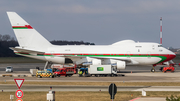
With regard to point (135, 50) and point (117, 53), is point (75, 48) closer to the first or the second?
point (117, 53)

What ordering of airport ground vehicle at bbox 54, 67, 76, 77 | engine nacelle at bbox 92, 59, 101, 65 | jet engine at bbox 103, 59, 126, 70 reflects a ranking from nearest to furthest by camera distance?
airport ground vehicle at bbox 54, 67, 76, 77, jet engine at bbox 103, 59, 126, 70, engine nacelle at bbox 92, 59, 101, 65

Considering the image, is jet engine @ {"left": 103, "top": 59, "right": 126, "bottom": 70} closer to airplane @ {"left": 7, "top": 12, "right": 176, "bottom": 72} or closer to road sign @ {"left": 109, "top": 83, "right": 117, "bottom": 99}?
airplane @ {"left": 7, "top": 12, "right": 176, "bottom": 72}

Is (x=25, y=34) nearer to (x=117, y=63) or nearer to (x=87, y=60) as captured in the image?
(x=87, y=60)

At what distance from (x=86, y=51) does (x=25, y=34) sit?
15.0m

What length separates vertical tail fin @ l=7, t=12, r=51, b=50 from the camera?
65.9 meters

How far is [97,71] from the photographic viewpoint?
56.5 metres

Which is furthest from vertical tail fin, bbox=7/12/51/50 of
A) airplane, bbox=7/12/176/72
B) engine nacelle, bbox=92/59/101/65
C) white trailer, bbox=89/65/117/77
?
white trailer, bbox=89/65/117/77

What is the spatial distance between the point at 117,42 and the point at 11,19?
25.9 metres

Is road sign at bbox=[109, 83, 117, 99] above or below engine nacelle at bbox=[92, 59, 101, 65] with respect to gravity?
below

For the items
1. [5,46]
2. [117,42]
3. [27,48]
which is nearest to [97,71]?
[117,42]

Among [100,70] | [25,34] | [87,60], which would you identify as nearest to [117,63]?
[87,60]

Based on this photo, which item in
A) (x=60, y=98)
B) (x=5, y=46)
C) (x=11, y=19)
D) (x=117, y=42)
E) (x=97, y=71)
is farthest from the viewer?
(x=5, y=46)

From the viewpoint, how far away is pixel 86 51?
66.8 m

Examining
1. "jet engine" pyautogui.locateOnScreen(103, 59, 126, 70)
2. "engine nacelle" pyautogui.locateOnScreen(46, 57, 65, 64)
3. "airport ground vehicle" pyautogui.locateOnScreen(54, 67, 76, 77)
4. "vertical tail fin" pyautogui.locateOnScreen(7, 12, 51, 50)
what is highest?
"vertical tail fin" pyautogui.locateOnScreen(7, 12, 51, 50)
